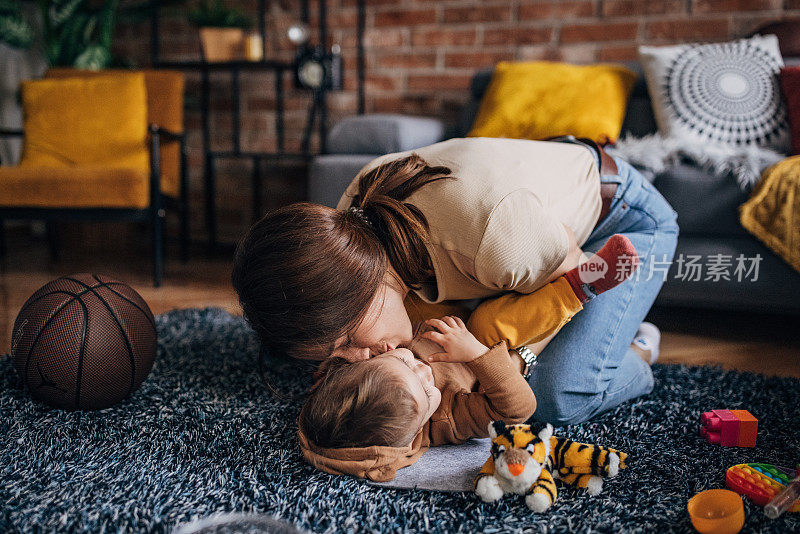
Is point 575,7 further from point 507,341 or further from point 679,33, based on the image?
point 507,341

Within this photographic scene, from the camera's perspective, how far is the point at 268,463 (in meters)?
1.04

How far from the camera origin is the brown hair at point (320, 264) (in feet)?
2.98

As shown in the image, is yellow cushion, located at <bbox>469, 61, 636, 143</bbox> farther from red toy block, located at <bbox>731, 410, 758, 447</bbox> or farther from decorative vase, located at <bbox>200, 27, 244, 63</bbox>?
decorative vase, located at <bbox>200, 27, 244, 63</bbox>

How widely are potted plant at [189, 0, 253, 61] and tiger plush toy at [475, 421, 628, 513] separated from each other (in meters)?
2.45

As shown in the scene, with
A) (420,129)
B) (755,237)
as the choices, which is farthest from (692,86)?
(420,129)

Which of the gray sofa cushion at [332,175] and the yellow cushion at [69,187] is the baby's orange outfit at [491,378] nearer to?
the gray sofa cushion at [332,175]

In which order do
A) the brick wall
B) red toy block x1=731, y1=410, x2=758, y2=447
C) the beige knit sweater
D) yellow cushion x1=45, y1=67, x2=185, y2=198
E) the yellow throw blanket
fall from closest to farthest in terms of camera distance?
the beige knit sweater < red toy block x1=731, y1=410, x2=758, y2=447 < the yellow throw blanket < the brick wall < yellow cushion x1=45, y1=67, x2=185, y2=198

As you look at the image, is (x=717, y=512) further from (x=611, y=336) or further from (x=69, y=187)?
(x=69, y=187)

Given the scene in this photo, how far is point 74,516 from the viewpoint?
34.4 inches

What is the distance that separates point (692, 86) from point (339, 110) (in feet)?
5.38

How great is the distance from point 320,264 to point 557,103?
5.03 ft

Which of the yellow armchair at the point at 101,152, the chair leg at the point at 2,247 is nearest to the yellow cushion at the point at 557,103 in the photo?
the yellow armchair at the point at 101,152

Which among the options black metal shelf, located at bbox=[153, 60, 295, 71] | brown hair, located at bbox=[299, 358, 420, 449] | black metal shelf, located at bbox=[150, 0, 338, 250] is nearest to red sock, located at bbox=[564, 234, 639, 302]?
brown hair, located at bbox=[299, 358, 420, 449]

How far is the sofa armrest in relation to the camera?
82.6 inches
